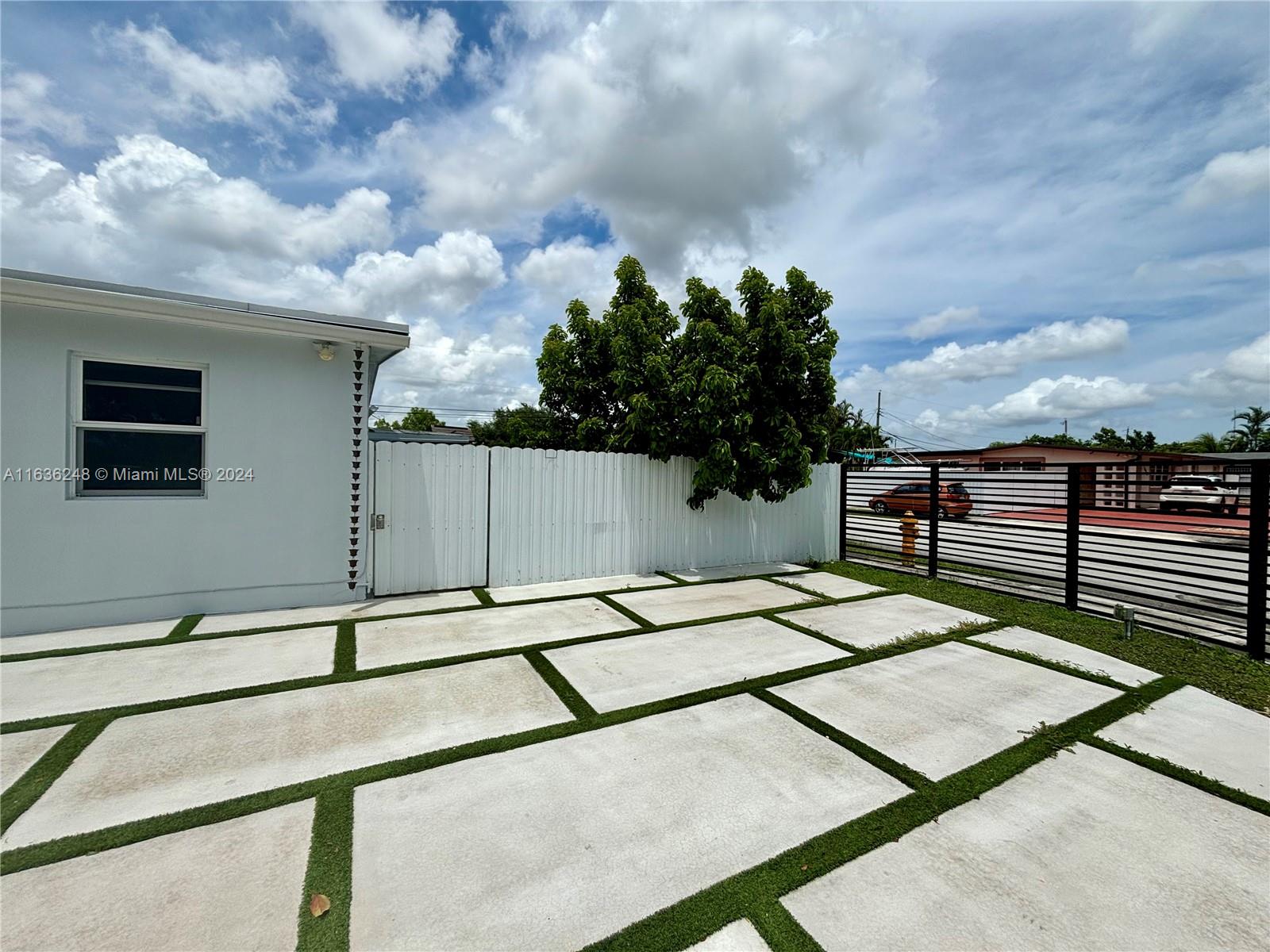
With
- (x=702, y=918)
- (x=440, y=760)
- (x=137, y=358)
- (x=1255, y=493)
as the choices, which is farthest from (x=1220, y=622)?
(x=137, y=358)

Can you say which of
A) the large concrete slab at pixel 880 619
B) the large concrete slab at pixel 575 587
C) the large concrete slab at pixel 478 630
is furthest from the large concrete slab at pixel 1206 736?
the large concrete slab at pixel 575 587

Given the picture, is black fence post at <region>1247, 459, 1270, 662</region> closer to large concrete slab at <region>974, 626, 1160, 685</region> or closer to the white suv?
the white suv

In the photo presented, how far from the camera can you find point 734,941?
5.18ft

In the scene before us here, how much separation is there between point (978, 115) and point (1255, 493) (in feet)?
16.6

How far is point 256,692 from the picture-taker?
3213 millimetres

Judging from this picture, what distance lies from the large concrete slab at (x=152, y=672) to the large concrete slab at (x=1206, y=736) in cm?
513

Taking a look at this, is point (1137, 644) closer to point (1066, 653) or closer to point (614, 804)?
point (1066, 653)

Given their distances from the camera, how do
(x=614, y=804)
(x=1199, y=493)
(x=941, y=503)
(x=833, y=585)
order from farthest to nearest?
1. (x=941, y=503)
2. (x=833, y=585)
3. (x=1199, y=493)
4. (x=614, y=804)

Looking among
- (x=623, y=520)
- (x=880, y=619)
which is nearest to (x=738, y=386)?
(x=623, y=520)

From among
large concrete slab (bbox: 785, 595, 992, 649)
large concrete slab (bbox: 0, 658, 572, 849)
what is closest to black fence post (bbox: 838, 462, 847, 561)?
large concrete slab (bbox: 785, 595, 992, 649)

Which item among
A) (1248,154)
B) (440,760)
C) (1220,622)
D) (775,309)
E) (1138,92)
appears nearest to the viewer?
(440,760)

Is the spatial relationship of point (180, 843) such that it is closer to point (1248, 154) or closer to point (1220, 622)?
point (1220, 622)

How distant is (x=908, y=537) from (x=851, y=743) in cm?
559

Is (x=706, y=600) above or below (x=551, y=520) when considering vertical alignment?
below
